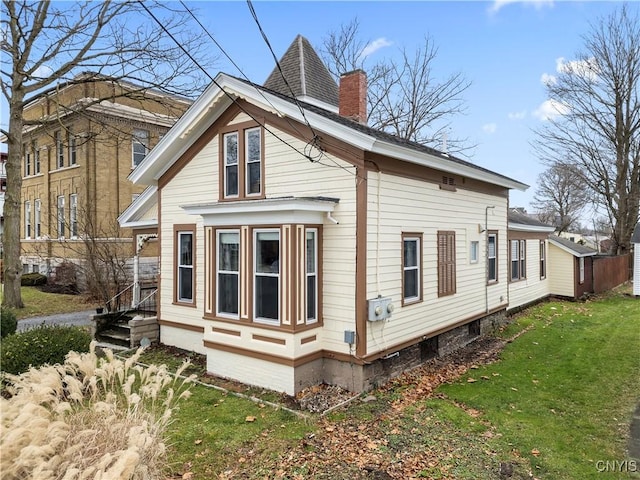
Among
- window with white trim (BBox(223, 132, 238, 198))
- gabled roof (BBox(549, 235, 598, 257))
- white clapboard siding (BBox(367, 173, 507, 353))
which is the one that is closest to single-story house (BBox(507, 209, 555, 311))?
gabled roof (BBox(549, 235, 598, 257))

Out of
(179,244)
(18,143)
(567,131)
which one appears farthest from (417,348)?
(567,131)

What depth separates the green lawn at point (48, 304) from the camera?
640 inches

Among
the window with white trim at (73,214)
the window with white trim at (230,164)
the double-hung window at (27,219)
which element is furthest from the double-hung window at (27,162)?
the window with white trim at (230,164)

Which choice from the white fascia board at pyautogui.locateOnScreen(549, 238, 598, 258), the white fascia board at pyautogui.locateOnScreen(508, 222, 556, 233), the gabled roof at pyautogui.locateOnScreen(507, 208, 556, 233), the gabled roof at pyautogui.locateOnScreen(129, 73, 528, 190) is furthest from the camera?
the white fascia board at pyautogui.locateOnScreen(549, 238, 598, 258)

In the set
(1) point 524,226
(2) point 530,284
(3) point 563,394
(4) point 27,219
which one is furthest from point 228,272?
(4) point 27,219

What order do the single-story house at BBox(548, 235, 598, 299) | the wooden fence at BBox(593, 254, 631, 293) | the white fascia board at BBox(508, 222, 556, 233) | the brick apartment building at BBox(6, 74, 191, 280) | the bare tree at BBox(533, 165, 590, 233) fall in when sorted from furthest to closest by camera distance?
the bare tree at BBox(533, 165, 590, 233) → the brick apartment building at BBox(6, 74, 191, 280) → the wooden fence at BBox(593, 254, 631, 293) → the single-story house at BBox(548, 235, 598, 299) → the white fascia board at BBox(508, 222, 556, 233)

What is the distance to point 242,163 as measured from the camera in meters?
9.43

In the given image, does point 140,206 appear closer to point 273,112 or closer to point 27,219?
point 273,112

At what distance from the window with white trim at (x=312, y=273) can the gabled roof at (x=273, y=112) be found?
75.9 inches

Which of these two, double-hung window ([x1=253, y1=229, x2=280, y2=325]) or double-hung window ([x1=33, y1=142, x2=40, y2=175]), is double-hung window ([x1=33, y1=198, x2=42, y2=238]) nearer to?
double-hung window ([x1=33, y1=142, x2=40, y2=175])

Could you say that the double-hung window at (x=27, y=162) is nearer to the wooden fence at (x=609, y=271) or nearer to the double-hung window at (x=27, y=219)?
the double-hung window at (x=27, y=219)

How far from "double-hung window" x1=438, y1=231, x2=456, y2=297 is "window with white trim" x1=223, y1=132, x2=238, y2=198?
5142 mm

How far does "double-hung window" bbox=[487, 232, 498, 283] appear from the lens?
13.3 metres

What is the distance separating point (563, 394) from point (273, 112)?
26.1 ft
